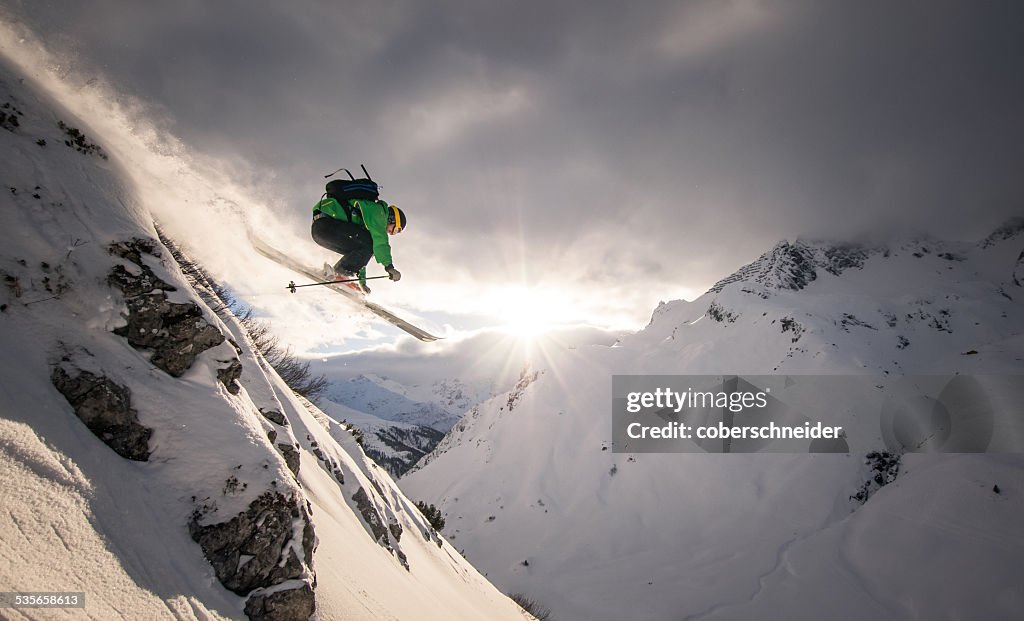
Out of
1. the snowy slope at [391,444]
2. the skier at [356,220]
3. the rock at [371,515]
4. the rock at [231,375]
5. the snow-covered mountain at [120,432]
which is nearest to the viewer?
the snow-covered mountain at [120,432]

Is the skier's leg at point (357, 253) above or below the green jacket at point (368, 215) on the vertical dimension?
below

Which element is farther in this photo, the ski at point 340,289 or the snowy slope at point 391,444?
the snowy slope at point 391,444

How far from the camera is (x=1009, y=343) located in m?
28.7

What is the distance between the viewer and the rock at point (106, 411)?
9.85 feet

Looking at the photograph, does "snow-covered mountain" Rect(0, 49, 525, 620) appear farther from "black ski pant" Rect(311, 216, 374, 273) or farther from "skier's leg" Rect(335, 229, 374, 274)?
"skier's leg" Rect(335, 229, 374, 274)

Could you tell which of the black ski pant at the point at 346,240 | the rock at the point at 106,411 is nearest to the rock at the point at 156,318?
the rock at the point at 106,411

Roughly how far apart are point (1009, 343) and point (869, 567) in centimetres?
2626

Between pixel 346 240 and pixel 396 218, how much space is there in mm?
1157

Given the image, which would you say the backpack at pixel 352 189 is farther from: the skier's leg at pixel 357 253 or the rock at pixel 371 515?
the rock at pixel 371 515

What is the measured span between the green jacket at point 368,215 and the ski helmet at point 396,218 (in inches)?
7.0

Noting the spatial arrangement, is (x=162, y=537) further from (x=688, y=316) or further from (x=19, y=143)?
(x=688, y=316)

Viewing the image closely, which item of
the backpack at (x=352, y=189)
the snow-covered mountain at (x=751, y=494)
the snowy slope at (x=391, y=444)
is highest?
the backpack at (x=352, y=189)

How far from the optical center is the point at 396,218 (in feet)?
26.1

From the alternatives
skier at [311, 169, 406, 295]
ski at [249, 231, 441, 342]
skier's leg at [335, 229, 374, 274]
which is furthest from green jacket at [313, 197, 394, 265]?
ski at [249, 231, 441, 342]
